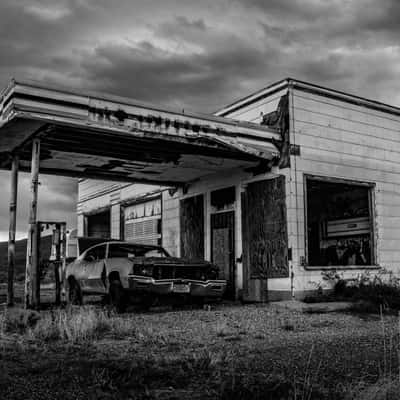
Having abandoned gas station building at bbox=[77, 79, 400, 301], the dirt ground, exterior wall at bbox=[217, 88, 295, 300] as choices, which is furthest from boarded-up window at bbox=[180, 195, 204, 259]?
the dirt ground

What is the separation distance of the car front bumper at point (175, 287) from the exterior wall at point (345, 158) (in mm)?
2442

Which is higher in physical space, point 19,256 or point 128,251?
point 19,256

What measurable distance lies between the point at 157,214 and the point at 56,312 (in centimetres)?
954

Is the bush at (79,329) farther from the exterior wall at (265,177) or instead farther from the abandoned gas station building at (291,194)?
the abandoned gas station building at (291,194)

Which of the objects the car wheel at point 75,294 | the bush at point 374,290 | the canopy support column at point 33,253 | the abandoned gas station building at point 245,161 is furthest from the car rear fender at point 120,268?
the bush at point 374,290

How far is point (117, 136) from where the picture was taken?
40.4ft

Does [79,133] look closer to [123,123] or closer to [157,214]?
[123,123]

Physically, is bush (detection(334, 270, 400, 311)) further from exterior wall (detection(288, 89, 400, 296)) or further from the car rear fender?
the car rear fender

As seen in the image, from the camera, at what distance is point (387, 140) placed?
16531 mm

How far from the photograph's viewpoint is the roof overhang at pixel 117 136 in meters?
11.2

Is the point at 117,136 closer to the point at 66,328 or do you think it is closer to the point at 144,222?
the point at 66,328

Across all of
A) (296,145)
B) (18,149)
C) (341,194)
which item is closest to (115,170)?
(18,149)

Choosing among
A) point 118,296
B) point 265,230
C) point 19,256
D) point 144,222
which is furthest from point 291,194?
point 19,256

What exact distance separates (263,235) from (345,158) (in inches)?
127
